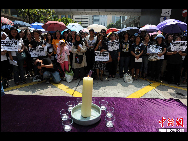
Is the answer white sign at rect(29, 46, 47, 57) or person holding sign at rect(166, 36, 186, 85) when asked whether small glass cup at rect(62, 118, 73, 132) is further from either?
person holding sign at rect(166, 36, 186, 85)

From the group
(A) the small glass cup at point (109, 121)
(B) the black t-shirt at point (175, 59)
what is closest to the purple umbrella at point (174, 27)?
(B) the black t-shirt at point (175, 59)

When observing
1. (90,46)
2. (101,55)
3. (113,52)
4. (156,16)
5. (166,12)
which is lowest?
(101,55)

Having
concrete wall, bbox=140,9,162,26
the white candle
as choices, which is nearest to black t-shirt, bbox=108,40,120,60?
the white candle

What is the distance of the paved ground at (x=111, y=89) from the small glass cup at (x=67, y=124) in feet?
8.70

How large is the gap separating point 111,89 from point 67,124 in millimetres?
3369

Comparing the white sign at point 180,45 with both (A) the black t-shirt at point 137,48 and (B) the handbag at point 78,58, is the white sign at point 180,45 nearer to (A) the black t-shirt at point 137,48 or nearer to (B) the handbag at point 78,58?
(A) the black t-shirt at point 137,48

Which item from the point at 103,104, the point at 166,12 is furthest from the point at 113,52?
the point at 166,12

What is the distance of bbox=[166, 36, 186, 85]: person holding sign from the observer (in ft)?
15.2

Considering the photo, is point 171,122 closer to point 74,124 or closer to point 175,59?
point 74,124

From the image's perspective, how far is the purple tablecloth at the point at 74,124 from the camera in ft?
3.68

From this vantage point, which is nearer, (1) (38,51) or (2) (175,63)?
(2) (175,63)

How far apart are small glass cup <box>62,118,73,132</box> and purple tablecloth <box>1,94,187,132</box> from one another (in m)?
Answer: 0.04

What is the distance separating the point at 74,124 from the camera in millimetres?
1162

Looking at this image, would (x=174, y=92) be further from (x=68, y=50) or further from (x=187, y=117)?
(x=68, y=50)
